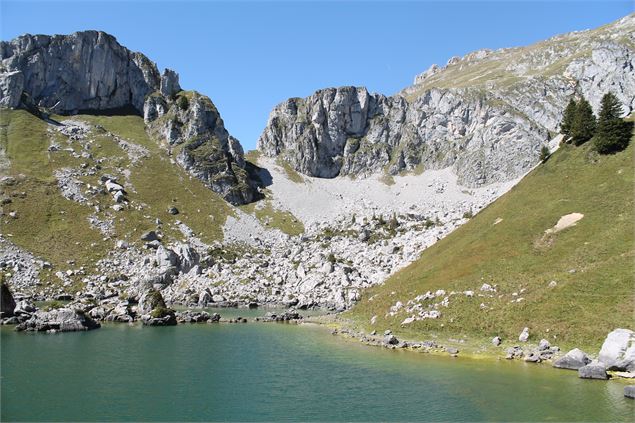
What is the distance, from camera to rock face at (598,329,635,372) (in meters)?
39.4

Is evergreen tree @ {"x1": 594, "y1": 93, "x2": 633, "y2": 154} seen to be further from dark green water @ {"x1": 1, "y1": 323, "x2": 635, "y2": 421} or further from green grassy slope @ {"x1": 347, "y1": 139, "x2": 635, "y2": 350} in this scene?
dark green water @ {"x1": 1, "y1": 323, "x2": 635, "y2": 421}

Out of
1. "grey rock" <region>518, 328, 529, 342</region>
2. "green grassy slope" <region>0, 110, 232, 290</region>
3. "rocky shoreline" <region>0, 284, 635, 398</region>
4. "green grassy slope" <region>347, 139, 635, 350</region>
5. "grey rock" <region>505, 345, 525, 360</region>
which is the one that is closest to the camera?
"rocky shoreline" <region>0, 284, 635, 398</region>

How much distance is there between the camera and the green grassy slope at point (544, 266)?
49438 millimetres

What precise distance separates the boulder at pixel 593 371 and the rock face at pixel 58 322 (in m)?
66.9

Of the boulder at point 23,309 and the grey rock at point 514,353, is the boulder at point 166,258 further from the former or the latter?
the grey rock at point 514,353

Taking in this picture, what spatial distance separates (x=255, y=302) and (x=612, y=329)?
280ft

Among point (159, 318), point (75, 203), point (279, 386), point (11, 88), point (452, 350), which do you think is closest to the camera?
point (279, 386)

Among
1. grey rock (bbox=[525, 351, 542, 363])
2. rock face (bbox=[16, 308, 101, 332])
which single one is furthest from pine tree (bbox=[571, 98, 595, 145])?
rock face (bbox=[16, 308, 101, 332])

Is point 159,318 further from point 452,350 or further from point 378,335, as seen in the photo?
point 452,350

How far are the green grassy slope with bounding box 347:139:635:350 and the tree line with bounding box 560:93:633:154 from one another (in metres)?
2.17

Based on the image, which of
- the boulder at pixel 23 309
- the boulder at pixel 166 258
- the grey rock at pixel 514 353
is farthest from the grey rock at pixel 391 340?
the boulder at pixel 166 258

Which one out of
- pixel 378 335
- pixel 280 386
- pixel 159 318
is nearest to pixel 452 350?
pixel 378 335

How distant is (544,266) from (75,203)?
147m

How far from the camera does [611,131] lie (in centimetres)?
7594
